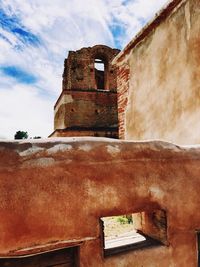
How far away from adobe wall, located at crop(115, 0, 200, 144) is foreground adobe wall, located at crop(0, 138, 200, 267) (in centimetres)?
186

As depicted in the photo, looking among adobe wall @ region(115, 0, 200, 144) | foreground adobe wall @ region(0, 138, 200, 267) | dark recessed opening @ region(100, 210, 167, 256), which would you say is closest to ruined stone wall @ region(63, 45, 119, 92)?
adobe wall @ region(115, 0, 200, 144)

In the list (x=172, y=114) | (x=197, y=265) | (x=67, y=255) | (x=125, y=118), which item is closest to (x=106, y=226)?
(x=125, y=118)

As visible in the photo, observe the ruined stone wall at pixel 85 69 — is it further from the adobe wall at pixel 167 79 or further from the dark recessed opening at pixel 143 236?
the dark recessed opening at pixel 143 236

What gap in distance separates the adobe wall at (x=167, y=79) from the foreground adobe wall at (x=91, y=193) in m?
1.86

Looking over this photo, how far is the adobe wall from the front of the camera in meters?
4.38

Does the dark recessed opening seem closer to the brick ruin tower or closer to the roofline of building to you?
the roofline of building

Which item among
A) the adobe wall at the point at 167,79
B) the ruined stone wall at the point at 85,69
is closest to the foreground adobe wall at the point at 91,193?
the adobe wall at the point at 167,79

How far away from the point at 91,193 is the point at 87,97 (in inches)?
541

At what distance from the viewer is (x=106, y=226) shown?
6492 mm

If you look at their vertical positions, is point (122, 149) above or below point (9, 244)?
above

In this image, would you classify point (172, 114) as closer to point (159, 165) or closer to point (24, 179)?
point (159, 165)

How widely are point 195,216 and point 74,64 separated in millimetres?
14685

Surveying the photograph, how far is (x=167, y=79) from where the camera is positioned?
509cm

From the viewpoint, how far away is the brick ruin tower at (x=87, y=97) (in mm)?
15023
